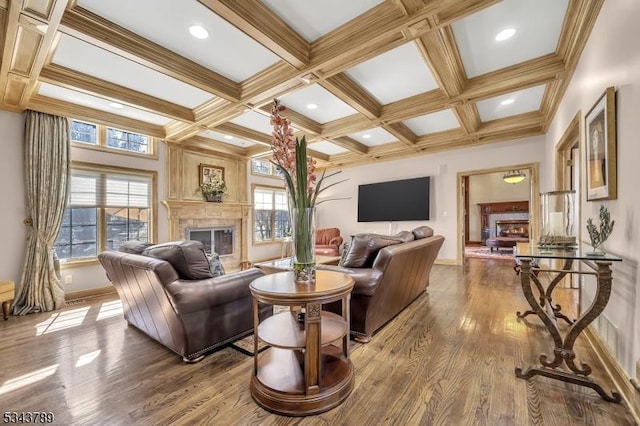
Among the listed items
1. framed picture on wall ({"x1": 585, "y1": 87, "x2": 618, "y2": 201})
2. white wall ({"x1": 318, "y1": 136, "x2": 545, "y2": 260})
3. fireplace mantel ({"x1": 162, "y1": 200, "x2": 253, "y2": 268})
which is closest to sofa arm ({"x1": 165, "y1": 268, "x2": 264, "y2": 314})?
framed picture on wall ({"x1": 585, "y1": 87, "x2": 618, "y2": 201})

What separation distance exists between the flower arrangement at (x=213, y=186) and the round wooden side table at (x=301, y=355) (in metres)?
4.17

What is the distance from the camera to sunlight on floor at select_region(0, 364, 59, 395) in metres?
1.75

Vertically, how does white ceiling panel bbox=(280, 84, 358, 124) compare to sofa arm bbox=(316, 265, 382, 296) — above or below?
above

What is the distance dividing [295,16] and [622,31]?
2268 millimetres

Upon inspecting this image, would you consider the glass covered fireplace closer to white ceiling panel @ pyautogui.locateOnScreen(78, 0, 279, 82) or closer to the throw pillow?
the throw pillow

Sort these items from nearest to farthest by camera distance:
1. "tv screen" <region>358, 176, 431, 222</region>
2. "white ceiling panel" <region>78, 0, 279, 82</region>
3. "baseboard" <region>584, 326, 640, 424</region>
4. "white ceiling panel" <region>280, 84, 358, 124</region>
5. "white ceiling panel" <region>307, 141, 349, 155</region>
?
"baseboard" <region>584, 326, 640, 424</region>, "white ceiling panel" <region>78, 0, 279, 82</region>, "white ceiling panel" <region>280, 84, 358, 124</region>, "white ceiling panel" <region>307, 141, 349, 155</region>, "tv screen" <region>358, 176, 431, 222</region>

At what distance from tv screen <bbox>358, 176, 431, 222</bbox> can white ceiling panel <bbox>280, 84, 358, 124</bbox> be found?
9.09ft

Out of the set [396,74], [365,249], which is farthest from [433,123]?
[365,249]

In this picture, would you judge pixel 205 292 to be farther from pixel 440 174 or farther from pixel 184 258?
pixel 440 174

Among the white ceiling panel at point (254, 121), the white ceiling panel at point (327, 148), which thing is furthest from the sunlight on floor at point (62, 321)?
the white ceiling panel at point (327, 148)

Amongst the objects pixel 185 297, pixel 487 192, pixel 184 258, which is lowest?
pixel 185 297

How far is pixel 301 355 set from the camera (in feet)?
6.27

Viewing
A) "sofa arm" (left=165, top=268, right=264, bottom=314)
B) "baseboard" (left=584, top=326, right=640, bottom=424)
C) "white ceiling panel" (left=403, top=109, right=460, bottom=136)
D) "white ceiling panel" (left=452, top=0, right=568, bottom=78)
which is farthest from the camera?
"white ceiling panel" (left=403, top=109, right=460, bottom=136)

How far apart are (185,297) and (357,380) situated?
1.30 meters
